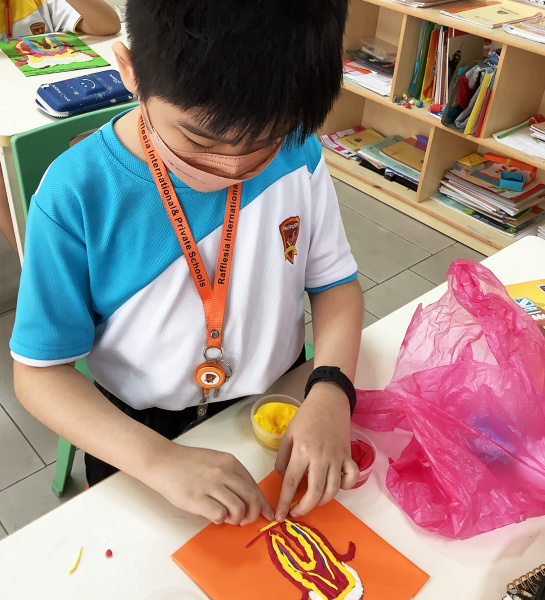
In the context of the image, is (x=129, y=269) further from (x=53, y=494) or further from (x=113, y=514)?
(x=53, y=494)

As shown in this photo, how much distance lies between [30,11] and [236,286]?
1804mm

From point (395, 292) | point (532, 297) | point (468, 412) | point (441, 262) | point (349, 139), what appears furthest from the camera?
point (349, 139)

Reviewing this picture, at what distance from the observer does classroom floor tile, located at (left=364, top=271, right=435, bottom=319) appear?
7.37ft

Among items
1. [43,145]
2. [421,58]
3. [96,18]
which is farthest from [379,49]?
[43,145]

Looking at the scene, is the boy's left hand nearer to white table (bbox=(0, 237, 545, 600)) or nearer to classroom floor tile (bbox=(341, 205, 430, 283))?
white table (bbox=(0, 237, 545, 600))

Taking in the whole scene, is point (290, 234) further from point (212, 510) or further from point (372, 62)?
point (372, 62)

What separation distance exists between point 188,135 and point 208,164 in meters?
0.06

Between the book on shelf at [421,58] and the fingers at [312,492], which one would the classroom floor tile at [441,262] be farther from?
the fingers at [312,492]

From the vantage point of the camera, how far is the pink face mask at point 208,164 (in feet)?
2.33

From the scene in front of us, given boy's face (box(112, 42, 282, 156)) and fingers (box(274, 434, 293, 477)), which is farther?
fingers (box(274, 434, 293, 477))

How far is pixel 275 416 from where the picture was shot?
2.74 feet

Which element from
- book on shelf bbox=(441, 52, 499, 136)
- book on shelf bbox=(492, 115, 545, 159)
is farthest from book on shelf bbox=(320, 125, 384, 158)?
book on shelf bbox=(492, 115, 545, 159)

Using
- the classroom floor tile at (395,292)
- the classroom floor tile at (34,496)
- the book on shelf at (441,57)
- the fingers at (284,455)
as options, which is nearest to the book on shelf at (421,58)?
the book on shelf at (441,57)

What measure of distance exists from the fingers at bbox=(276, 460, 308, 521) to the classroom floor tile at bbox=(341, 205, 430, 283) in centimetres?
173
